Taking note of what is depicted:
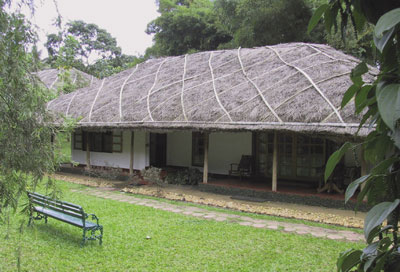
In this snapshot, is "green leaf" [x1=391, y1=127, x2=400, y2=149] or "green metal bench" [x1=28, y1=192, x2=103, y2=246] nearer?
"green leaf" [x1=391, y1=127, x2=400, y2=149]

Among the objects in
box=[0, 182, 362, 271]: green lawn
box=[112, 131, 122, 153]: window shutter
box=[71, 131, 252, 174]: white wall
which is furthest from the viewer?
box=[112, 131, 122, 153]: window shutter

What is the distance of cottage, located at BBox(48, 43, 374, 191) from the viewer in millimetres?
8391

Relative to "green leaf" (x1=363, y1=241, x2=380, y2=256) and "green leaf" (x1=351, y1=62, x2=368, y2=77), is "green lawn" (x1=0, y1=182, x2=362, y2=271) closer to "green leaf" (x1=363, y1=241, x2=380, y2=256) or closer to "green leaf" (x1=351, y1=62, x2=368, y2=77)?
"green leaf" (x1=363, y1=241, x2=380, y2=256)

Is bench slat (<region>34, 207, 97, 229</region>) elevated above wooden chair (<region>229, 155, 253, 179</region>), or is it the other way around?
wooden chair (<region>229, 155, 253, 179</region>)

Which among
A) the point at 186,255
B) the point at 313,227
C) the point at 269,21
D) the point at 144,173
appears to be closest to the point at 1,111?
the point at 186,255

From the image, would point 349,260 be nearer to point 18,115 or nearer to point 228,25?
point 18,115

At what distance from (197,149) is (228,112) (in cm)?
438

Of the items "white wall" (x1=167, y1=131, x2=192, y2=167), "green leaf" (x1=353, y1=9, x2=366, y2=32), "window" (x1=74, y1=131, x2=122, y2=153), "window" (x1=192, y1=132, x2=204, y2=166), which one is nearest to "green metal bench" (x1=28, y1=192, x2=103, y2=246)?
"green leaf" (x1=353, y1=9, x2=366, y2=32)

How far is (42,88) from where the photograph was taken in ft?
10.3

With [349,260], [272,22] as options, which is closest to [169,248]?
[349,260]

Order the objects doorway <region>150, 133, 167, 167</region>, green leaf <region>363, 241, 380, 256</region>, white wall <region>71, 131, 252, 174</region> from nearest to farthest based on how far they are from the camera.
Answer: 1. green leaf <region>363, 241, 380, 256</region>
2. white wall <region>71, 131, 252, 174</region>
3. doorway <region>150, 133, 167, 167</region>

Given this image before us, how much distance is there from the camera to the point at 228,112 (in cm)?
925

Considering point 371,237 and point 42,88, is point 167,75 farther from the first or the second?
point 371,237

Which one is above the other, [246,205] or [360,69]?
[360,69]
